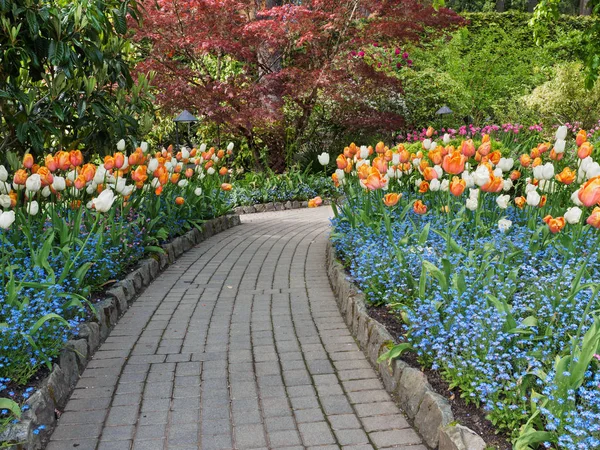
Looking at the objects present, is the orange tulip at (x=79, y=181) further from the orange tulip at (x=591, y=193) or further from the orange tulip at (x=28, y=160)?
the orange tulip at (x=591, y=193)

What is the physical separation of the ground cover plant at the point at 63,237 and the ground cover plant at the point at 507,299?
1.92 m

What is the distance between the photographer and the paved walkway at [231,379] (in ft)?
8.99

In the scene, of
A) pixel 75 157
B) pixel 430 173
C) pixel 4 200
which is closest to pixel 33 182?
pixel 4 200

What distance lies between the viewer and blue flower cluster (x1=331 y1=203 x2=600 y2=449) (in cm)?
235

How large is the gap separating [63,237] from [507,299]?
3.14 m

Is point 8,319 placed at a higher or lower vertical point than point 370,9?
lower

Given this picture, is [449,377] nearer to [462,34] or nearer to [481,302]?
[481,302]

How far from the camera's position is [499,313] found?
281 centimetres

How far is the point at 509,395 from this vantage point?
2.39 metres

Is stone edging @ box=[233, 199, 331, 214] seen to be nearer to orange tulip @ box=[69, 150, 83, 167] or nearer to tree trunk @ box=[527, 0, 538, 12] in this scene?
orange tulip @ box=[69, 150, 83, 167]

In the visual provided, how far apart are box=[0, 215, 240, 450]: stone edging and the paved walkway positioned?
67 millimetres

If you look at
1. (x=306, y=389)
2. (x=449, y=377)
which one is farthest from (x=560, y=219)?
(x=306, y=389)

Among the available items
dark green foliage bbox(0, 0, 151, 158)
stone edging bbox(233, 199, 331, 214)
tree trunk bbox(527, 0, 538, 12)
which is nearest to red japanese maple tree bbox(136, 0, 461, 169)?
stone edging bbox(233, 199, 331, 214)

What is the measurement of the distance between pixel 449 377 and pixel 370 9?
30.3ft
